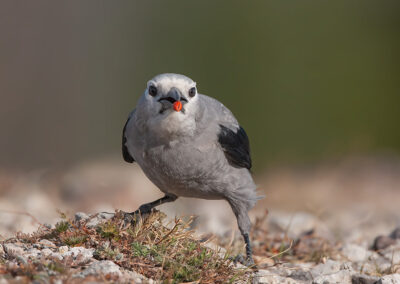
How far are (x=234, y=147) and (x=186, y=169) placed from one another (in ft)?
2.34

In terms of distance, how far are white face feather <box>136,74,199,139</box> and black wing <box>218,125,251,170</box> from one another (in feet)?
A: 1.78

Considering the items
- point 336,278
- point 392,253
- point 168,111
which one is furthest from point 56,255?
point 392,253

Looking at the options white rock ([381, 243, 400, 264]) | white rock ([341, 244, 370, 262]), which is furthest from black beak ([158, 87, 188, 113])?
white rock ([381, 243, 400, 264])

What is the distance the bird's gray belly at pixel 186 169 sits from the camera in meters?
4.59

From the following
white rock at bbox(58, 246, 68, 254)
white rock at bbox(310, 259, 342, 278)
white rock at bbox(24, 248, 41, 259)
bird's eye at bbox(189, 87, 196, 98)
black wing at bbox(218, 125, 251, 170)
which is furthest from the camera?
black wing at bbox(218, 125, 251, 170)

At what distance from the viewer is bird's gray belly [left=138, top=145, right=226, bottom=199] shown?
459cm

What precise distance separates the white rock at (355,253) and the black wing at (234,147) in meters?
1.35

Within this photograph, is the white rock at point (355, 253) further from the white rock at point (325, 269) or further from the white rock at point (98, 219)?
the white rock at point (98, 219)

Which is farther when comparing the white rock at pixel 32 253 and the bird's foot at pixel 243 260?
the bird's foot at pixel 243 260

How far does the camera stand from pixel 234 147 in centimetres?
518

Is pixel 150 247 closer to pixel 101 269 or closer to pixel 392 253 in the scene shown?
pixel 101 269

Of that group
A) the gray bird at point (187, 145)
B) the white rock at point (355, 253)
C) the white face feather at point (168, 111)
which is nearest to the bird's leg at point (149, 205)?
the gray bird at point (187, 145)

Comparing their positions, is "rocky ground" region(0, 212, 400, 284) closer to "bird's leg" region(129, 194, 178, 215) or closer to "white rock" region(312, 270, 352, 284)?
"white rock" region(312, 270, 352, 284)

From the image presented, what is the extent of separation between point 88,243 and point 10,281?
96 cm
